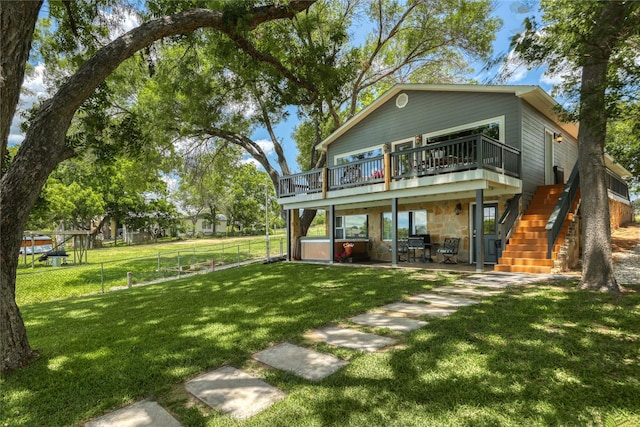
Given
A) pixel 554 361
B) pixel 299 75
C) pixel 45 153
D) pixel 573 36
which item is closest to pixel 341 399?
pixel 554 361

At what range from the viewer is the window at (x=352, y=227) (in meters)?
14.2

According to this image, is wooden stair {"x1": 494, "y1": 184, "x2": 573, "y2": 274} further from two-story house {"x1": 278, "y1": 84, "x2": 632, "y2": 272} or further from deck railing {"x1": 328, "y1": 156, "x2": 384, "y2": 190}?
deck railing {"x1": 328, "y1": 156, "x2": 384, "y2": 190}

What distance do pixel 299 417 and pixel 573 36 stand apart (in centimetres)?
591

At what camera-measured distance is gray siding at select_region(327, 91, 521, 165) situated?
9.89 metres

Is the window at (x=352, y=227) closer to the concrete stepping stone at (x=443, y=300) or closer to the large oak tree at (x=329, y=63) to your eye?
the large oak tree at (x=329, y=63)

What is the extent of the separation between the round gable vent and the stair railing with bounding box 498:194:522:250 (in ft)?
17.0

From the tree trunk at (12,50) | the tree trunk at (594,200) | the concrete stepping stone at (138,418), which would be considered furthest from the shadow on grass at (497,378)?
the tree trunk at (12,50)

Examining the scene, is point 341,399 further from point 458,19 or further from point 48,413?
point 458,19

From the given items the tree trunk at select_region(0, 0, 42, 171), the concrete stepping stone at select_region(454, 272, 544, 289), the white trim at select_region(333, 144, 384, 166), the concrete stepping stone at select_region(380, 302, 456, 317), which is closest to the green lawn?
the concrete stepping stone at select_region(380, 302, 456, 317)

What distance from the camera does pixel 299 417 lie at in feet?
7.41

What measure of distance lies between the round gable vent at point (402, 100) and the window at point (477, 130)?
167 centimetres

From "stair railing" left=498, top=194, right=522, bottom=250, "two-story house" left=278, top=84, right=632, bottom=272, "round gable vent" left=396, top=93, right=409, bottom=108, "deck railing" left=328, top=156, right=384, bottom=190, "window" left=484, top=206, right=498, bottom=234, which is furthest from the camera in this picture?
"round gable vent" left=396, top=93, right=409, bottom=108

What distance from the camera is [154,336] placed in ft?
13.9

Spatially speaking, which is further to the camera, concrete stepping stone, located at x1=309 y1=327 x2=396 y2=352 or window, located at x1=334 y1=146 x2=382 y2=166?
window, located at x1=334 y1=146 x2=382 y2=166
